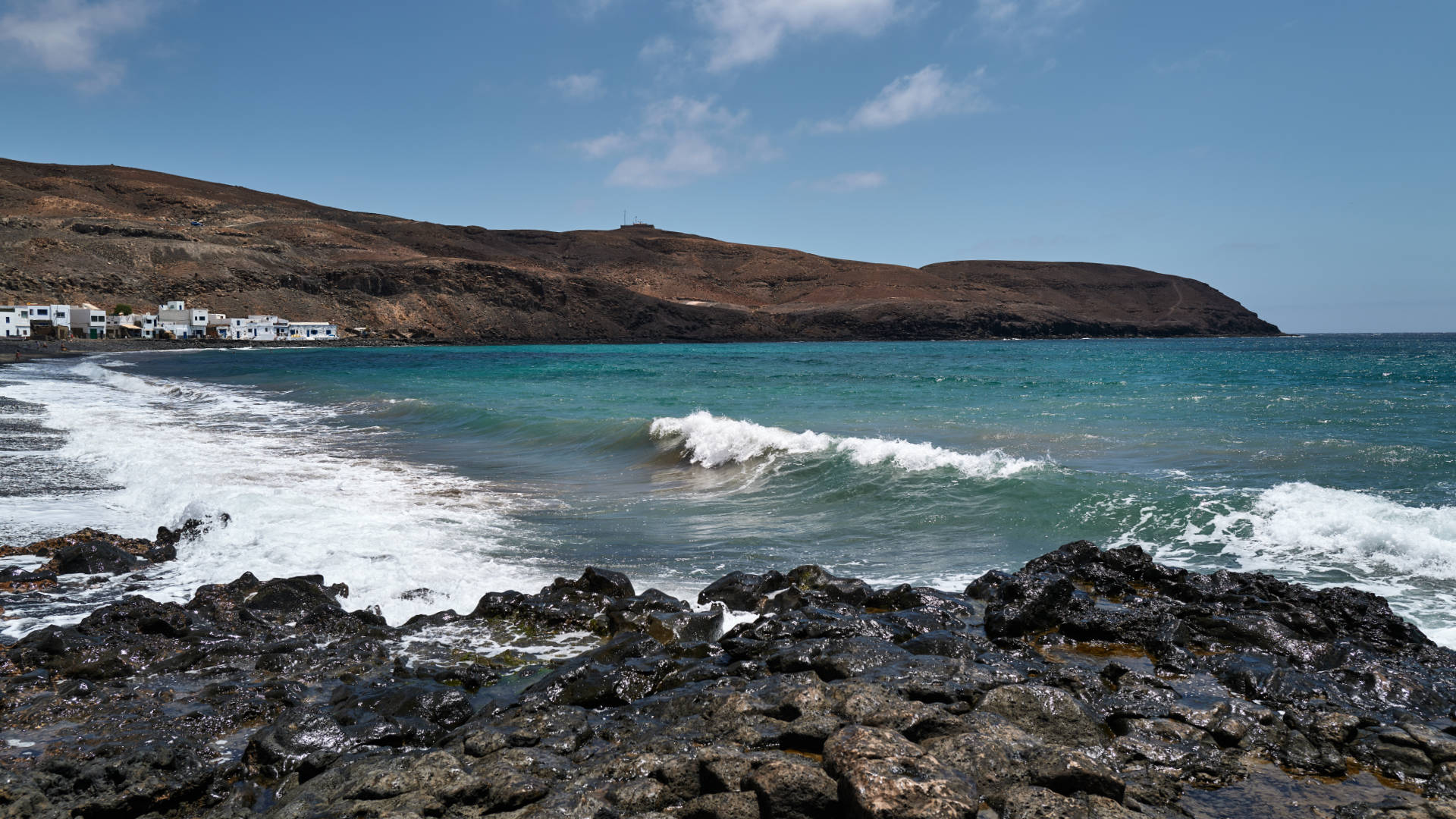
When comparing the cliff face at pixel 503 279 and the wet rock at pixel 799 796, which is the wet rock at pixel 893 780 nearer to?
the wet rock at pixel 799 796

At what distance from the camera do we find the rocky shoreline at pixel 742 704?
381 cm

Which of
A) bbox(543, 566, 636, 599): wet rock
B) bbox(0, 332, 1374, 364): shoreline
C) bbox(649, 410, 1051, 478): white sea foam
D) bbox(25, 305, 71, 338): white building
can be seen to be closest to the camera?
bbox(543, 566, 636, 599): wet rock

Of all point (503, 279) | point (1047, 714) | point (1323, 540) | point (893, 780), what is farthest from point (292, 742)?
point (503, 279)

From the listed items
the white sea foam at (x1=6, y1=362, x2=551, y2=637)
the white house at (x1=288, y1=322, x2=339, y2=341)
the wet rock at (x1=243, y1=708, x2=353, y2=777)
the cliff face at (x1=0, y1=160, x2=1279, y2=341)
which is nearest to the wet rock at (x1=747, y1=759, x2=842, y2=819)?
the wet rock at (x1=243, y1=708, x2=353, y2=777)

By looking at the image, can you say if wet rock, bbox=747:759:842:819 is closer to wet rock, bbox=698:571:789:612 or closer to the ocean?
wet rock, bbox=698:571:789:612

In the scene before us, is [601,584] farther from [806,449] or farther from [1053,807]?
[806,449]

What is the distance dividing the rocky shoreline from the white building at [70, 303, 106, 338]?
288 ft

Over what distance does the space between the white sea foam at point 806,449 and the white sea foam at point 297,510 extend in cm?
481

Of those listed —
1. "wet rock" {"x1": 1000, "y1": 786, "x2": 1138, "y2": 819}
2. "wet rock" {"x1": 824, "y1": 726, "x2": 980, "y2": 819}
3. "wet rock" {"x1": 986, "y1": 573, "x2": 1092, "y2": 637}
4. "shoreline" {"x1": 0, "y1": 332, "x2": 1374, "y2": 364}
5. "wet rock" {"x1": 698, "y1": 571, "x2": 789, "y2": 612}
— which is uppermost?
"shoreline" {"x1": 0, "y1": 332, "x2": 1374, "y2": 364}

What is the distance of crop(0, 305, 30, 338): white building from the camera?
6894cm

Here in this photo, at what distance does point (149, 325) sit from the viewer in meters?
82.2

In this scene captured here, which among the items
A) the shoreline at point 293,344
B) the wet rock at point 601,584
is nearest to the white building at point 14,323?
the shoreline at point 293,344

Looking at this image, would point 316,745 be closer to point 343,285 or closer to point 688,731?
point 688,731

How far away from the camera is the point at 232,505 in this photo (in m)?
10.2
